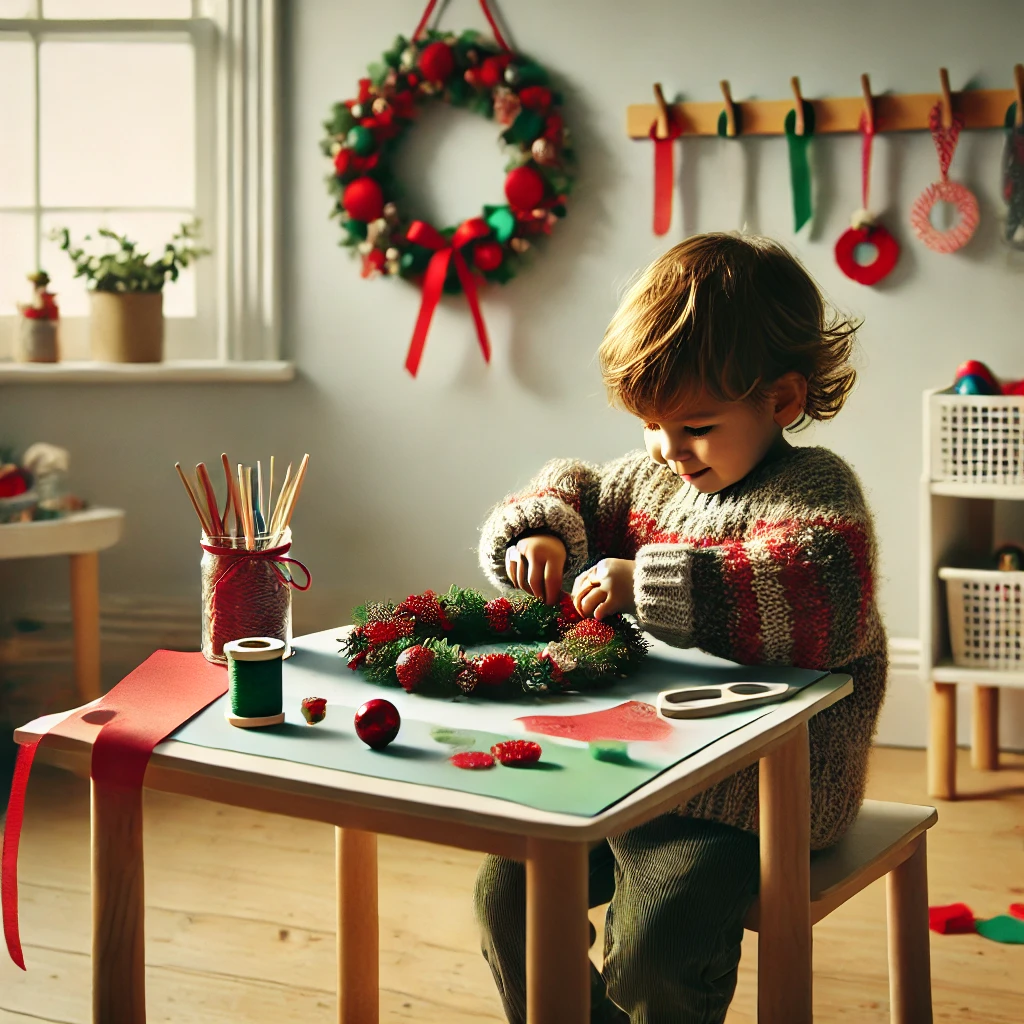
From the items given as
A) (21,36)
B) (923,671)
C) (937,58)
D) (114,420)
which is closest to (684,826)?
(923,671)

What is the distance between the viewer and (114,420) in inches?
115

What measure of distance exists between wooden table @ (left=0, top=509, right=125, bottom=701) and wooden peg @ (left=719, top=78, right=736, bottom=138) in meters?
1.59

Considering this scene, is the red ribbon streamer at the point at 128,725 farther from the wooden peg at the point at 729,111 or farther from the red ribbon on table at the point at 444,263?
the wooden peg at the point at 729,111

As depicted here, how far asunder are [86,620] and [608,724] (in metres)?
1.90

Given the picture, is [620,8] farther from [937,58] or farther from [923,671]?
[923,671]

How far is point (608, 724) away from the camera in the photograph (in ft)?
3.09

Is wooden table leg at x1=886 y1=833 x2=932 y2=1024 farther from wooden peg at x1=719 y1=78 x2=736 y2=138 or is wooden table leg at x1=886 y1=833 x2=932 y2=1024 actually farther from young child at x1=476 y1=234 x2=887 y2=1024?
wooden peg at x1=719 y1=78 x2=736 y2=138

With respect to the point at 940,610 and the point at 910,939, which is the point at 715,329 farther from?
the point at 940,610

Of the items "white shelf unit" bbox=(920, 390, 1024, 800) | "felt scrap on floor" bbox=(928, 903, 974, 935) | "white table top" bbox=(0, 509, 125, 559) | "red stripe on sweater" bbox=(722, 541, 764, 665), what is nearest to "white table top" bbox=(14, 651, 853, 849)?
"red stripe on sweater" bbox=(722, 541, 764, 665)

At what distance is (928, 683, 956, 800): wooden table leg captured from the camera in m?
2.35

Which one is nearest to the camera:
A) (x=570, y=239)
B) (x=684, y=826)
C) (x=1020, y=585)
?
(x=684, y=826)

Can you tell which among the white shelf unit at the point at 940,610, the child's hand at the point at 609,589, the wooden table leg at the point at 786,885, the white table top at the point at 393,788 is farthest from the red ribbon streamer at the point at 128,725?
the white shelf unit at the point at 940,610

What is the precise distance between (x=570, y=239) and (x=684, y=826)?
1828 mm

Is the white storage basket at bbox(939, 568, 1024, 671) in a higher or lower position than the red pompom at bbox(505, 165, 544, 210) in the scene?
lower
